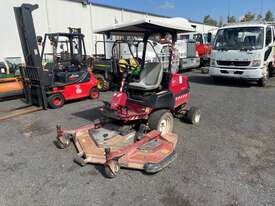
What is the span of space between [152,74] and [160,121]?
1.09 m

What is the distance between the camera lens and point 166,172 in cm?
337

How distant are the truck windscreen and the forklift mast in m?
6.86

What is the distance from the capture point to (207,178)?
3.23 meters

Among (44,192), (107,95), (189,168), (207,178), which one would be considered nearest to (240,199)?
(207,178)

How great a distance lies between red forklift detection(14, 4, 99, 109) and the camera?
6250mm

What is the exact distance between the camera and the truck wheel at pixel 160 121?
434 centimetres

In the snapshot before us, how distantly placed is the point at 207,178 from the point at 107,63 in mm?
6798

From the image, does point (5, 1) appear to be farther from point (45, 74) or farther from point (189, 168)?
point (189, 168)

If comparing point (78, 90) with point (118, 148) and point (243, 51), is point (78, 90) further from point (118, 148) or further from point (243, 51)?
point (243, 51)

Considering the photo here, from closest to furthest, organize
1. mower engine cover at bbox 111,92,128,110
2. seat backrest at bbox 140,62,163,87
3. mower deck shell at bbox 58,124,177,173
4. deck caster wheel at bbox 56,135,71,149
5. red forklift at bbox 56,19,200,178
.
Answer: mower deck shell at bbox 58,124,177,173 → red forklift at bbox 56,19,200,178 → deck caster wheel at bbox 56,135,71,149 → mower engine cover at bbox 111,92,128,110 → seat backrest at bbox 140,62,163,87

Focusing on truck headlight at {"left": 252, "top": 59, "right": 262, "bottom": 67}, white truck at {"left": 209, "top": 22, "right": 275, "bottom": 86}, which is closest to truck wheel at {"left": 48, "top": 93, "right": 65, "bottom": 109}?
white truck at {"left": 209, "top": 22, "right": 275, "bottom": 86}

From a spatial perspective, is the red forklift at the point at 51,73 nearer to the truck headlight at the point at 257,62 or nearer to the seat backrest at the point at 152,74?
the seat backrest at the point at 152,74

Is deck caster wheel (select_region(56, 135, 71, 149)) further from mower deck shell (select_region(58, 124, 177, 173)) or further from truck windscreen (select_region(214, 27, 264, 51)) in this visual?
truck windscreen (select_region(214, 27, 264, 51))

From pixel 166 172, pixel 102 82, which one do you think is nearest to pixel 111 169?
pixel 166 172
